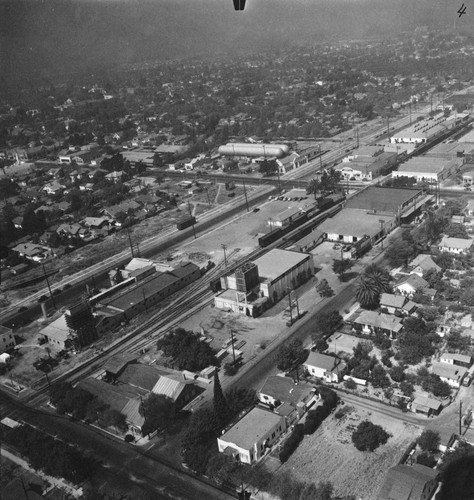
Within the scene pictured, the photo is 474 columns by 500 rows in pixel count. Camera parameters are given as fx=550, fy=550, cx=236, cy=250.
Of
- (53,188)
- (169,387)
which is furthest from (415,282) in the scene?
(53,188)

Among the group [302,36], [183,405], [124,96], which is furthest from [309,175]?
[302,36]

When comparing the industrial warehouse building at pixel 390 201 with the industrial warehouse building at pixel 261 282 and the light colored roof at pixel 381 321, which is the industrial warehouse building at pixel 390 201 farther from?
the light colored roof at pixel 381 321

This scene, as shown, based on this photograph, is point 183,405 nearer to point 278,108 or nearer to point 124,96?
point 278,108

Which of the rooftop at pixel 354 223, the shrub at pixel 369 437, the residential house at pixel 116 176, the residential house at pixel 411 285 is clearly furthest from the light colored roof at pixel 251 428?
the residential house at pixel 116 176

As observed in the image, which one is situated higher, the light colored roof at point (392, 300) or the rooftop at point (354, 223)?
the light colored roof at point (392, 300)

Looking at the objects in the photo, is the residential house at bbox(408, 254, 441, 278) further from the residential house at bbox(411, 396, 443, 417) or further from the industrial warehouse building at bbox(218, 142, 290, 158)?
the industrial warehouse building at bbox(218, 142, 290, 158)

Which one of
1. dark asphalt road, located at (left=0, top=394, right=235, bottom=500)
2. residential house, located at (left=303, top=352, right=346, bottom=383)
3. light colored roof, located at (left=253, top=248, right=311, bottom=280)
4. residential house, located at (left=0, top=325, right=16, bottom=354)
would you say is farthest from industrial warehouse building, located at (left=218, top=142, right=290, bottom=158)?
dark asphalt road, located at (left=0, top=394, right=235, bottom=500)
